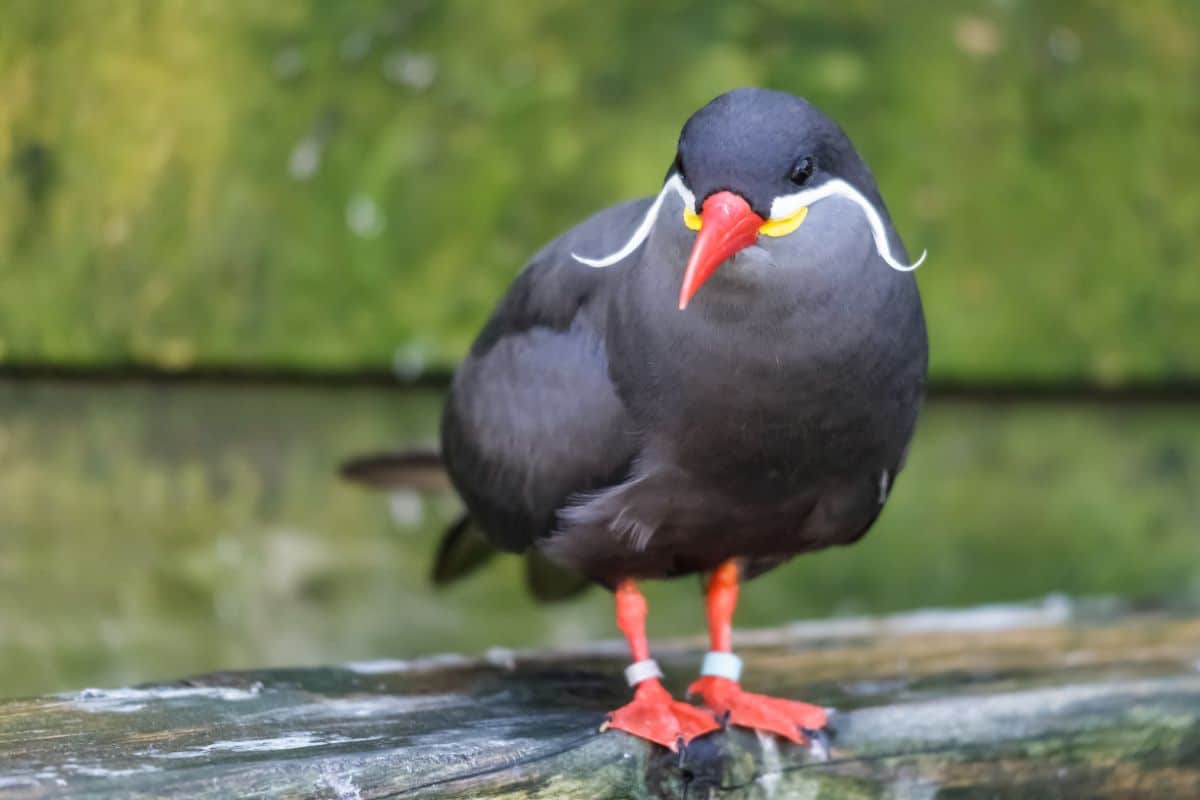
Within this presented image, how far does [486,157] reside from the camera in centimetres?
338

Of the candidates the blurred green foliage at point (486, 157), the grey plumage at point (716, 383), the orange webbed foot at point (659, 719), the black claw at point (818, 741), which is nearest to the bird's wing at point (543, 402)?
the grey plumage at point (716, 383)

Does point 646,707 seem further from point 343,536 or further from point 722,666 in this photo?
point 343,536

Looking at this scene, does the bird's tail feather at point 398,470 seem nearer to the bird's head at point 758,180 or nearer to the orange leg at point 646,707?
the orange leg at point 646,707

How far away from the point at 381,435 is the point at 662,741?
1.59 metres

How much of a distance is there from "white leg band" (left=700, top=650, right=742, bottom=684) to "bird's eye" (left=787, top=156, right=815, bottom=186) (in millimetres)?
793

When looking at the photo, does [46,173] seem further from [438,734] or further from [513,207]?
[438,734]

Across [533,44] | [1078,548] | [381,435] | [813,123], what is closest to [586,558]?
[813,123]

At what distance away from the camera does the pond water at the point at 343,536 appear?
3.30 metres

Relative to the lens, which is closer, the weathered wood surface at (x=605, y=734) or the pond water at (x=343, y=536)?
the weathered wood surface at (x=605, y=734)

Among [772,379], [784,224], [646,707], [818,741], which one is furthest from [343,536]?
[784,224]

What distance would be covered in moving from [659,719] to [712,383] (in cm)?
49

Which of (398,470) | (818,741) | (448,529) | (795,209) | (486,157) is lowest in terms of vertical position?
(818,741)

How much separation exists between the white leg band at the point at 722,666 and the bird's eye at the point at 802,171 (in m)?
0.79

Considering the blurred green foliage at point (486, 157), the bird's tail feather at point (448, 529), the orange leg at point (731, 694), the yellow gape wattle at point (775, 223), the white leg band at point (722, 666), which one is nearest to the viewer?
the yellow gape wattle at point (775, 223)
